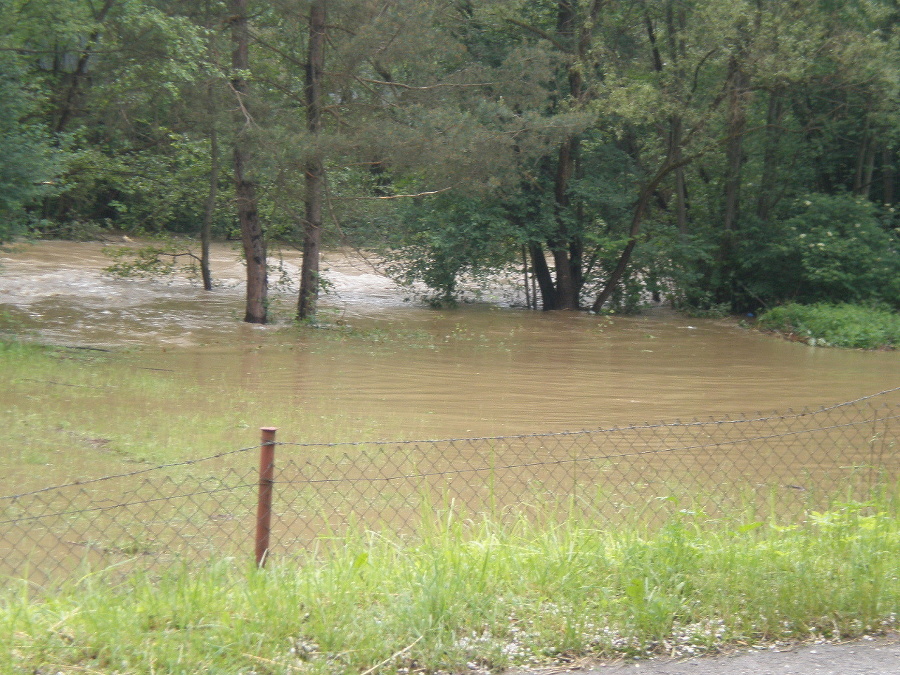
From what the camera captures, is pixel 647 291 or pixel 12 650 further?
pixel 647 291

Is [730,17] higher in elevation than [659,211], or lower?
higher

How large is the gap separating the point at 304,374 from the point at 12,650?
10.7m

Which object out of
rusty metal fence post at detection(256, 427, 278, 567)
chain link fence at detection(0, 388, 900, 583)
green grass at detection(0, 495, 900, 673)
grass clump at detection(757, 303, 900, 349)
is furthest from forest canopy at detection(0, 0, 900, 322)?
green grass at detection(0, 495, 900, 673)

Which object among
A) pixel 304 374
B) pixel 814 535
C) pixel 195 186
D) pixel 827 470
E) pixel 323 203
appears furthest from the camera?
pixel 195 186

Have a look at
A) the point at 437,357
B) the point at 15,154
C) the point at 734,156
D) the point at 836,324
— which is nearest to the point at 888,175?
the point at 734,156

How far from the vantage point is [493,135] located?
1927cm

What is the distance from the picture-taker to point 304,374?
47.9ft

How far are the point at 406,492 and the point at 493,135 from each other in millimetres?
12699

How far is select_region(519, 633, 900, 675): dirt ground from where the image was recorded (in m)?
4.19

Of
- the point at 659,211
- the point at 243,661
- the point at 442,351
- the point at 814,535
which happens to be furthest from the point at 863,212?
the point at 243,661

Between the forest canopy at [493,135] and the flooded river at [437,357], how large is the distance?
5.70ft

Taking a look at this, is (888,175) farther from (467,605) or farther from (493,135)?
(467,605)

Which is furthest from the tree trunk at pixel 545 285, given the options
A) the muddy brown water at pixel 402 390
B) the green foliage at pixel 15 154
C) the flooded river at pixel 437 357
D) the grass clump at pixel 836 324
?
the green foliage at pixel 15 154

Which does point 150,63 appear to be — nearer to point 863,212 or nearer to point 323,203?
point 323,203
